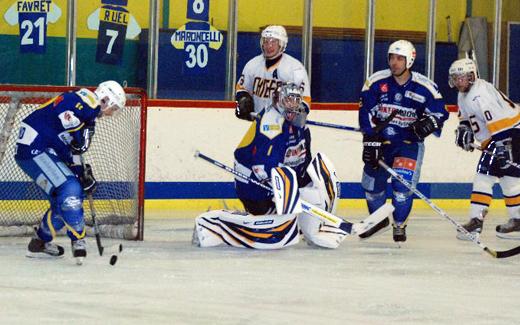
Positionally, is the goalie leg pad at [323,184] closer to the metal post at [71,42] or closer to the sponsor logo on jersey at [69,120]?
the sponsor logo on jersey at [69,120]

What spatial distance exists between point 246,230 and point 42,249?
3.57 feet

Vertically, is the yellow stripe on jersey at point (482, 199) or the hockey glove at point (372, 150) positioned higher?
the hockey glove at point (372, 150)

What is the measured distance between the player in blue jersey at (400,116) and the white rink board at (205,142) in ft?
6.70

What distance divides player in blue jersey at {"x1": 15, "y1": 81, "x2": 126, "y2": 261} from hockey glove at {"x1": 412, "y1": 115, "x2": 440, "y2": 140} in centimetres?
174

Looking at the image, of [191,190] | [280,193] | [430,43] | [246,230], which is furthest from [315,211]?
[430,43]

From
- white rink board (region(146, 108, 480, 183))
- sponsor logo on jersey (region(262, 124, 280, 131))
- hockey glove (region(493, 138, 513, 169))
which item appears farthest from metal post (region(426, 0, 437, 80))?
sponsor logo on jersey (region(262, 124, 280, 131))

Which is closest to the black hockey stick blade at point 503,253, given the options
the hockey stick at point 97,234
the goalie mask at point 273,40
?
the goalie mask at point 273,40

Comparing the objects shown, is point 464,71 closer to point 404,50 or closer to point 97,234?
point 404,50

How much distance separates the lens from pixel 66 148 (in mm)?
5812

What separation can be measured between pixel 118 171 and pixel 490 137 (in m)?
2.11

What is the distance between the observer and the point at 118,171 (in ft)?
23.4

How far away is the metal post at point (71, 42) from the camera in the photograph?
8.77m

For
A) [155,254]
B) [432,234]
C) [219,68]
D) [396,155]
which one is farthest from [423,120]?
[219,68]

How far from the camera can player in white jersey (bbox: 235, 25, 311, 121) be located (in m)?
7.00
